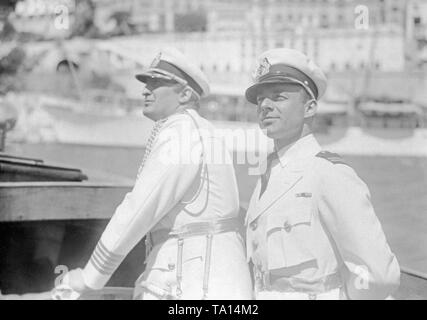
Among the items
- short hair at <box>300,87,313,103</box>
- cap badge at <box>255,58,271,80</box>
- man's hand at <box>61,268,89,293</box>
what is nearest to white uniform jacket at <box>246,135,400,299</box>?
short hair at <box>300,87,313,103</box>

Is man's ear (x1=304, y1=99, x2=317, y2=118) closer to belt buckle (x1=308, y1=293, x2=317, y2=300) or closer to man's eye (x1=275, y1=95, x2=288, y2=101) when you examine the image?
man's eye (x1=275, y1=95, x2=288, y2=101)

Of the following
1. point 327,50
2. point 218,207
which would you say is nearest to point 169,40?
point 327,50

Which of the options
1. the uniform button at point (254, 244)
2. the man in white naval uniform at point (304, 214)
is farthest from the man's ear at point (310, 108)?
the uniform button at point (254, 244)

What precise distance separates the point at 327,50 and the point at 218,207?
4.25 feet

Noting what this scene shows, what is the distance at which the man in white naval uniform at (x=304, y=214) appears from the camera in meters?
1.54

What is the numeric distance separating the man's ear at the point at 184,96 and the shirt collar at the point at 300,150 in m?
0.30

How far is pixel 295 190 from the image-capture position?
1632 millimetres

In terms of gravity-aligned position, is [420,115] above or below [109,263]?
above

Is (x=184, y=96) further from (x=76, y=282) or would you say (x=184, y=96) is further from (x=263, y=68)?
(x=76, y=282)

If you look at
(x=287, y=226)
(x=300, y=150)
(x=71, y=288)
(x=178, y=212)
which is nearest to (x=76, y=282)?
(x=71, y=288)

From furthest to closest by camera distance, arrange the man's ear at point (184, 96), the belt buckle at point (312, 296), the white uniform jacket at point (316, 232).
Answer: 1. the man's ear at point (184, 96)
2. the belt buckle at point (312, 296)
3. the white uniform jacket at point (316, 232)

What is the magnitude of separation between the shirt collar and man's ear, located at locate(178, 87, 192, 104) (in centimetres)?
30
